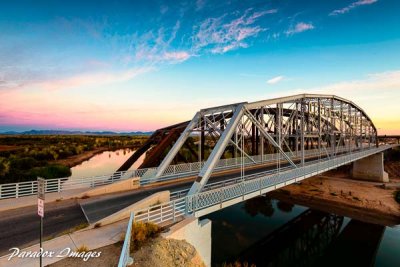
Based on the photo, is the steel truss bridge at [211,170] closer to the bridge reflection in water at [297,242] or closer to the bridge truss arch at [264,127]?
the bridge truss arch at [264,127]

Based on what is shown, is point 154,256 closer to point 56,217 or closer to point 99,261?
point 99,261

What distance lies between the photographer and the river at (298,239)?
1856 cm

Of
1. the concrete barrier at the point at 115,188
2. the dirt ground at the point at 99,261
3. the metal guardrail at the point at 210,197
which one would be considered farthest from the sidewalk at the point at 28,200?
the dirt ground at the point at 99,261

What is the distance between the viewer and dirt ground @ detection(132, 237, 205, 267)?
26.2 ft

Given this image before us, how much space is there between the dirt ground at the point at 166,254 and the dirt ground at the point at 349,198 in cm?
2643

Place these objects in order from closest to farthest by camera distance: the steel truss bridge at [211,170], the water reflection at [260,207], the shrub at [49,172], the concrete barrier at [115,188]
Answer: the steel truss bridge at [211,170]
the concrete barrier at [115,188]
the shrub at [49,172]
the water reflection at [260,207]

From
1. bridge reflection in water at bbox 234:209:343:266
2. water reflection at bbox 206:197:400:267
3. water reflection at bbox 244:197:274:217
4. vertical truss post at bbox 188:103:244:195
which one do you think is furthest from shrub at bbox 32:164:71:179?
water reflection at bbox 244:197:274:217

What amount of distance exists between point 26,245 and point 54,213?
11.5 ft

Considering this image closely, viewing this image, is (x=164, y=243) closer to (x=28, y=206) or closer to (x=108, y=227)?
(x=108, y=227)

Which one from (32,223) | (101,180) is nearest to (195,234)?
(32,223)

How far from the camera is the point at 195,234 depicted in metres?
11.3

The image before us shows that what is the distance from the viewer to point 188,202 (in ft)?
39.2

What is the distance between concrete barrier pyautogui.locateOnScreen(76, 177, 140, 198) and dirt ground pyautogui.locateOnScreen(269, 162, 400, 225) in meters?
23.9

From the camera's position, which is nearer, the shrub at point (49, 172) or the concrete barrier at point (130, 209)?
the concrete barrier at point (130, 209)
